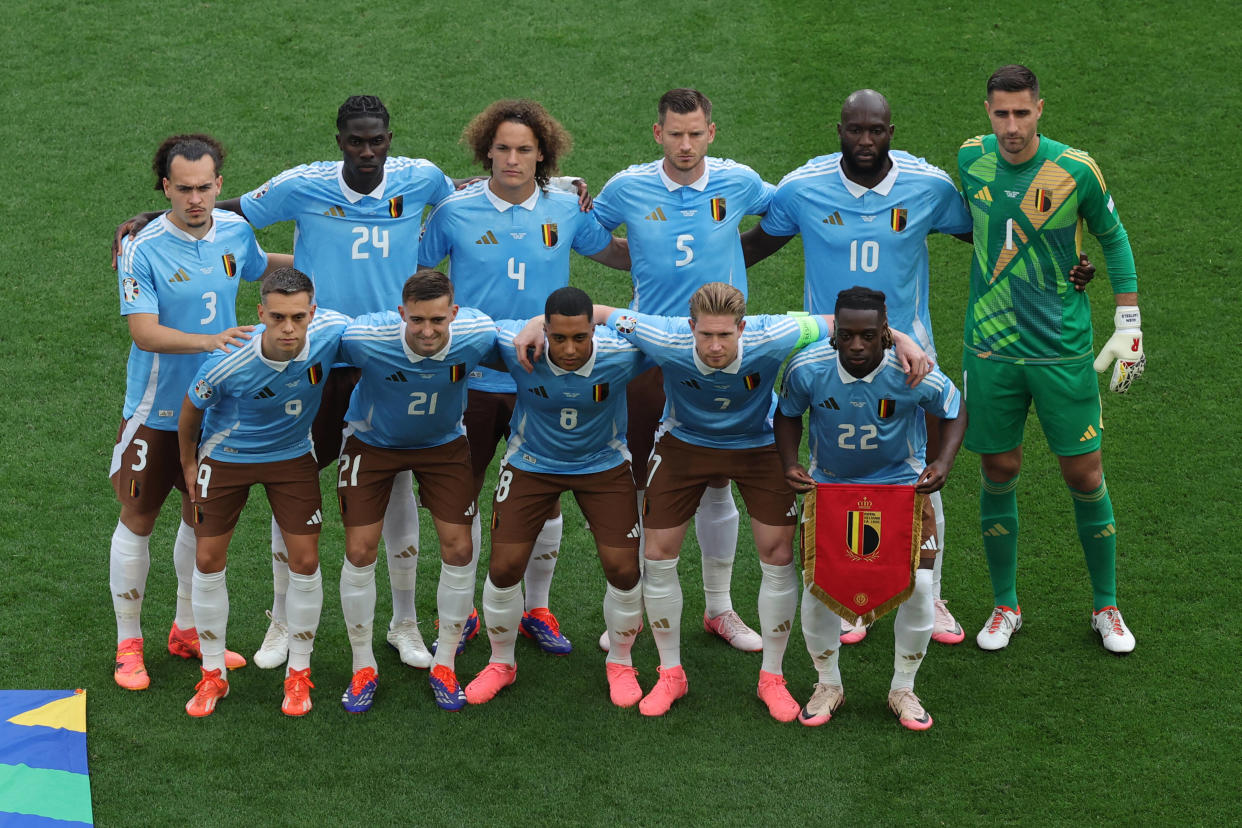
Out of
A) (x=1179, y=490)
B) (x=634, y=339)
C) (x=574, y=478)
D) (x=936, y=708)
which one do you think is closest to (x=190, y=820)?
(x=574, y=478)

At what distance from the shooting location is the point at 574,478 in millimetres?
7016

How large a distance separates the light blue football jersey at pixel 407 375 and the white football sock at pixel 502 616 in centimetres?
75

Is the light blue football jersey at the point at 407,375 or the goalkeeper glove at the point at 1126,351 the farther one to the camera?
the goalkeeper glove at the point at 1126,351

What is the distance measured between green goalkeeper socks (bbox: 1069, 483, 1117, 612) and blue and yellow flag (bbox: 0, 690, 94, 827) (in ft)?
15.2

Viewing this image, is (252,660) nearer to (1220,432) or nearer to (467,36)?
(1220,432)

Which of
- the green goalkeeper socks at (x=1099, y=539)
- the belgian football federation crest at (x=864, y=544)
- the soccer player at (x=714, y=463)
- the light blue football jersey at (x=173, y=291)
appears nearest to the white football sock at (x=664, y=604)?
the soccer player at (x=714, y=463)

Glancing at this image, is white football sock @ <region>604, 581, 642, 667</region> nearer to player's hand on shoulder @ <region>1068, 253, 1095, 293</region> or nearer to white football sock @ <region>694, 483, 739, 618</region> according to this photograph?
white football sock @ <region>694, 483, 739, 618</region>

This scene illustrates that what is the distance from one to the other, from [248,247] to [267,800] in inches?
98.7

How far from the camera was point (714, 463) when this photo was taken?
700cm

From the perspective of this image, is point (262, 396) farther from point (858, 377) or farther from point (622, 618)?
point (858, 377)

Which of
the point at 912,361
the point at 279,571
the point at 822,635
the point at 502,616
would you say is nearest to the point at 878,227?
the point at 912,361

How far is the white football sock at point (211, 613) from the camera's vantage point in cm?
698

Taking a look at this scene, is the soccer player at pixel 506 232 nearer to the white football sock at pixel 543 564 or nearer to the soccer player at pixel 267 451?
the white football sock at pixel 543 564

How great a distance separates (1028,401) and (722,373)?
1.62 metres
